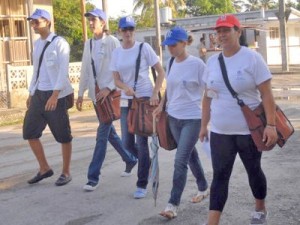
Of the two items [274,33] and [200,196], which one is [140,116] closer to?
[200,196]

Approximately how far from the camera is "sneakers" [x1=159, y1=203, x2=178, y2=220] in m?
5.55

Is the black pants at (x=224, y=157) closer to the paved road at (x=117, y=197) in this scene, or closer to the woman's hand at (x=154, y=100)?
the paved road at (x=117, y=197)

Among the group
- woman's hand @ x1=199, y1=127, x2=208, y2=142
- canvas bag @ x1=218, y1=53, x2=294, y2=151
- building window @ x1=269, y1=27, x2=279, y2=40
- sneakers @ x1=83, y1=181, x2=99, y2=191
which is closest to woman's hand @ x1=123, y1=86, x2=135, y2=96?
sneakers @ x1=83, y1=181, x2=99, y2=191

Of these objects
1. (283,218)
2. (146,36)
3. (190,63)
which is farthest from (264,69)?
(146,36)

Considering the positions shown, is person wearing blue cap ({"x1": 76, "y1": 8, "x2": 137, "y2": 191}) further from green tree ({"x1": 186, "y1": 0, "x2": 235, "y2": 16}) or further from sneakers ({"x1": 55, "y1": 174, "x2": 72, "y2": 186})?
green tree ({"x1": 186, "y1": 0, "x2": 235, "y2": 16})

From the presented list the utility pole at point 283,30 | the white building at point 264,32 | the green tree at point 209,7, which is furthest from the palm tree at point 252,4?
the utility pole at point 283,30

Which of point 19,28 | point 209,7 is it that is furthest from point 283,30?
point 209,7

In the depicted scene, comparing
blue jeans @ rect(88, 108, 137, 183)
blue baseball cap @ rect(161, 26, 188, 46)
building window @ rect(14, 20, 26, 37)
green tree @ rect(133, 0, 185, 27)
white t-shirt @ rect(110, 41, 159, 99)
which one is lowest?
blue jeans @ rect(88, 108, 137, 183)

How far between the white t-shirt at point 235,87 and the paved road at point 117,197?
3.46 ft

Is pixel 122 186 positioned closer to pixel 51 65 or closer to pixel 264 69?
pixel 51 65

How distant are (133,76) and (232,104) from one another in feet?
6.18

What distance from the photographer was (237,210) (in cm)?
577

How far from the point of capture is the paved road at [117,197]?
570 cm

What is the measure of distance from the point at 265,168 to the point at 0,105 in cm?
1002
